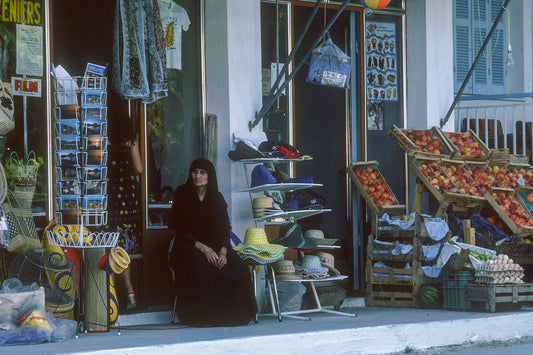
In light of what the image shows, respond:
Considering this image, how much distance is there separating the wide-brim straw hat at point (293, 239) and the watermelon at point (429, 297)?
1317mm

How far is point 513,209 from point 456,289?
147 cm

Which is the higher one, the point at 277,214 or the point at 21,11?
the point at 21,11

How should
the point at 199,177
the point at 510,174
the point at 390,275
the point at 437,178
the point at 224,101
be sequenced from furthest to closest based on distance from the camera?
the point at 510,174 < the point at 437,178 < the point at 390,275 < the point at 224,101 < the point at 199,177

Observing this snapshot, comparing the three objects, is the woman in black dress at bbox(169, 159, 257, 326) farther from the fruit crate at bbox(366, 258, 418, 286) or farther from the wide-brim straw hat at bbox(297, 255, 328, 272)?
the fruit crate at bbox(366, 258, 418, 286)

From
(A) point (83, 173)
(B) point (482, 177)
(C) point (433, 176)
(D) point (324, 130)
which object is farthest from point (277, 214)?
(B) point (482, 177)

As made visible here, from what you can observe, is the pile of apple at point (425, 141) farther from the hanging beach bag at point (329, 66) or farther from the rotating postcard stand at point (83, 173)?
the rotating postcard stand at point (83, 173)

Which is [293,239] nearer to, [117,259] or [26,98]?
[117,259]

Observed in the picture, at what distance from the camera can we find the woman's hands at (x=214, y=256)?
8141mm

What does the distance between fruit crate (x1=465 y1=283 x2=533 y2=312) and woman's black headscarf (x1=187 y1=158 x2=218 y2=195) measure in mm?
2825

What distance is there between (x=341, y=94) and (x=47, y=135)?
12.0ft

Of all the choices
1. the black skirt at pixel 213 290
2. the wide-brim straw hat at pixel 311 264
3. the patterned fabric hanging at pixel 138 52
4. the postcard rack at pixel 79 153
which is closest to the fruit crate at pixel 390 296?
the wide-brim straw hat at pixel 311 264

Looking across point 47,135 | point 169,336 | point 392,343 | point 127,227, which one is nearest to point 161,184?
point 127,227

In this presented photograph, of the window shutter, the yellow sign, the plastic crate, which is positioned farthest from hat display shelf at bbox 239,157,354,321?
the window shutter

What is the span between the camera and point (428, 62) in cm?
1058
